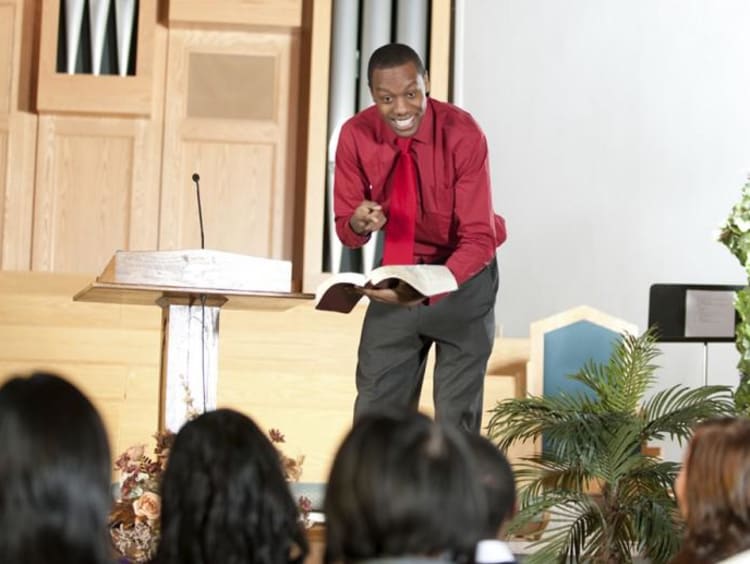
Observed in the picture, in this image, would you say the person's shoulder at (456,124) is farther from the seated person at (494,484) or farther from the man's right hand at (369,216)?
the seated person at (494,484)

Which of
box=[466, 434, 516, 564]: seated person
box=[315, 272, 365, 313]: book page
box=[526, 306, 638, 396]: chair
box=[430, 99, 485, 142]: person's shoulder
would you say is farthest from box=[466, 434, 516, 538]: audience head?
box=[526, 306, 638, 396]: chair

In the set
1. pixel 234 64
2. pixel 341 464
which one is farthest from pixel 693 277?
pixel 341 464

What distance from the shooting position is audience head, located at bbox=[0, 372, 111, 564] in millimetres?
1632

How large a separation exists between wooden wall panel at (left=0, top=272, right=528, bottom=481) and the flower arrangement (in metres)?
1.78

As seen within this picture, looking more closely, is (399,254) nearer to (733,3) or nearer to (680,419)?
(680,419)

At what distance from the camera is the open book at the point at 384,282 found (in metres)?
3.61

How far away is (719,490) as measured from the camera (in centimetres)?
229

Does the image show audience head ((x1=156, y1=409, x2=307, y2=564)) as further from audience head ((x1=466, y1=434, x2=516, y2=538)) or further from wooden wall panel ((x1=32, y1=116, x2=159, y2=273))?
wooden wall panel ((x1=32, y1=116, x2=159, y2=273))

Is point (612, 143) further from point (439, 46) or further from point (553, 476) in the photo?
point (553, 476)

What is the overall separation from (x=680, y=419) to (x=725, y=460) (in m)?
2.32

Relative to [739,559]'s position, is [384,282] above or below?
above

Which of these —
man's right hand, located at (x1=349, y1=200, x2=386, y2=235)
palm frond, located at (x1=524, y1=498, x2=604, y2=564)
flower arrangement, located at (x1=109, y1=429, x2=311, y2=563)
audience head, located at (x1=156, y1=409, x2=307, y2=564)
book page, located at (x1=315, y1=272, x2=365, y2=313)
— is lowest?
palm frond, located at (x1=524, y1=498, x2=604, y2=564)

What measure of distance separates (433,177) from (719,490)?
1883 mm

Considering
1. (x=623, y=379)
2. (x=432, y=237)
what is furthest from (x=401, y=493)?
(x=623, y=379)
